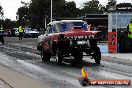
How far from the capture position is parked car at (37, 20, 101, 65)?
1848 centimetres

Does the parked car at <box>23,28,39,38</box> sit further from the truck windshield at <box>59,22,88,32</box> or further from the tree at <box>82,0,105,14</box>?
the tree at <box>82,0,105,14</box>

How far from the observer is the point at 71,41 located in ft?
60.5

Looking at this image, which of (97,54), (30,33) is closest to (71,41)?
(97,54)

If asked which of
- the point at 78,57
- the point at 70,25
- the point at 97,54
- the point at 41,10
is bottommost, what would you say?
the point at 78,57

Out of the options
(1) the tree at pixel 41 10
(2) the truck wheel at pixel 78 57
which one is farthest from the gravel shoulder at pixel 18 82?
(1) the tree at pixel 41 10

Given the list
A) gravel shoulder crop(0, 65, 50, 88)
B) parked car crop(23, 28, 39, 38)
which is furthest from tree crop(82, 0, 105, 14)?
gravel shoulder crop(0, 65, 50, 88)

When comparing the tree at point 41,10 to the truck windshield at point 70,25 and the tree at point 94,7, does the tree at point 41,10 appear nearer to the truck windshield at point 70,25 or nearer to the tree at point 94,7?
the tree at point 94,7

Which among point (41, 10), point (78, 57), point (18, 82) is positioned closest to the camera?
point (18, 82)

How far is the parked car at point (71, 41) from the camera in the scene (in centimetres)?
1848

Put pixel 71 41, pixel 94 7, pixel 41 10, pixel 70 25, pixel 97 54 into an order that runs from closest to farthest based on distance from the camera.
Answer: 1. pixel 71 41
2. pixel 97 54
3. pixel 70 25
4. pixel 41 10
5. pixel 94 7

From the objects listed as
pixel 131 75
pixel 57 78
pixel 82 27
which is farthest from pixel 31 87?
pixel 82 27

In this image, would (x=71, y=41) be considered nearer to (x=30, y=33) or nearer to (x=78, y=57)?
(x=78, y=57)

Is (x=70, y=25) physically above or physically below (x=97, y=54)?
above

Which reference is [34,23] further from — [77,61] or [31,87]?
[31,87]
